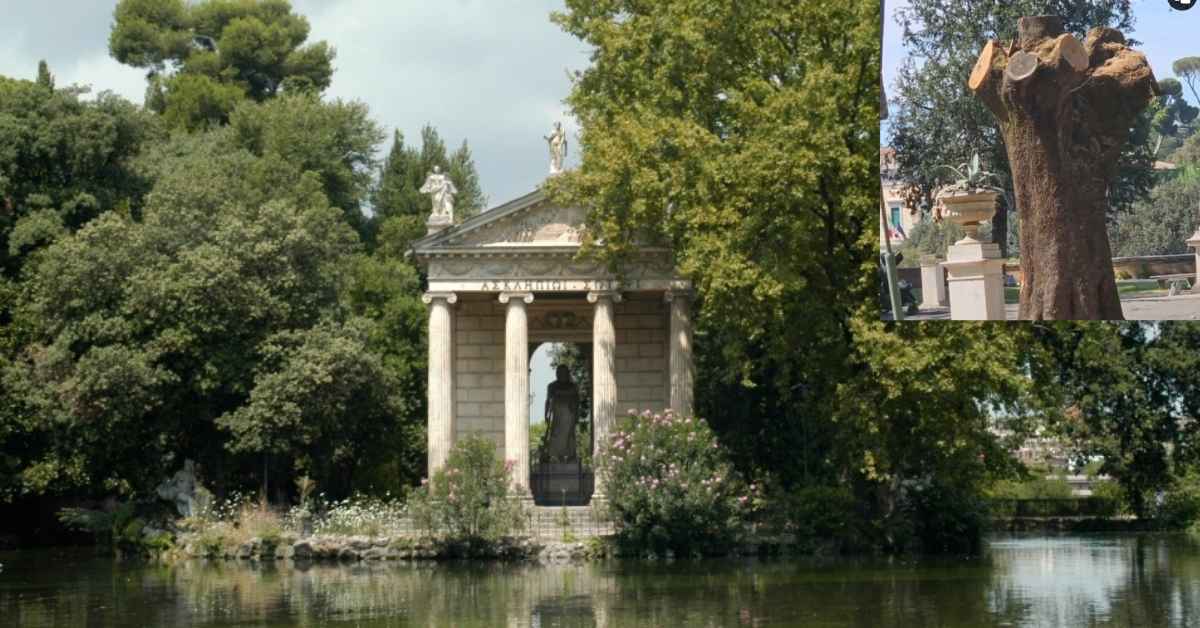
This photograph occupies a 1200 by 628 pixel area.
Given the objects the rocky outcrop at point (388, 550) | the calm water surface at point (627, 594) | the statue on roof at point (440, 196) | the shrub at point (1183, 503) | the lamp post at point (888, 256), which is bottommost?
the calm water surface at point (627, 594)

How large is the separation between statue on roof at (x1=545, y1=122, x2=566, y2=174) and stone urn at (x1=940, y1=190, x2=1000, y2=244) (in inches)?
488

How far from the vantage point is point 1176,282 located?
101 feet

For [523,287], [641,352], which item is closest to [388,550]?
[523,287]

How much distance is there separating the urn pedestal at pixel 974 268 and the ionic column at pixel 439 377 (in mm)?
14514

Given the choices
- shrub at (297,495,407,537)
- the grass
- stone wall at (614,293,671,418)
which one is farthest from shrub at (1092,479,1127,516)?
the grass

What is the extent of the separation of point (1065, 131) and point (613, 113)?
1363cm

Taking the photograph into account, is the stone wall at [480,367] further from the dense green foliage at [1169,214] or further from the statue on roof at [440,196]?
the dense green foliage at [1169,214]

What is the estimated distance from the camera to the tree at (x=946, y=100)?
33.5m

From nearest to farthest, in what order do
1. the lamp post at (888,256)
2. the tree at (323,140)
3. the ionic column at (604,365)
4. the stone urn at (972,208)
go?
the stone urn at (972,208) → the lamp post at (888,256) → the ionic column at (604,365) → the tree at (323,140)

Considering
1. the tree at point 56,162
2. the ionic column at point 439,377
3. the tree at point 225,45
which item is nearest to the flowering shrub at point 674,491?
the ionic column at point 439,377

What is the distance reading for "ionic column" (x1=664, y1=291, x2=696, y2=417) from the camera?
44.0 m

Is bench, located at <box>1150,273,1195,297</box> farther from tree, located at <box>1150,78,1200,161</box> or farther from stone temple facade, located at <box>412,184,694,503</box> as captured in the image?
stone temple facade, located at <box>412,184,694,503</box>

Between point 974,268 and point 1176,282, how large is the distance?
A: 12.6 ft

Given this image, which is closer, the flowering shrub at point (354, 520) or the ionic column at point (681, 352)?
the flowering shrub at point (354, 520)
